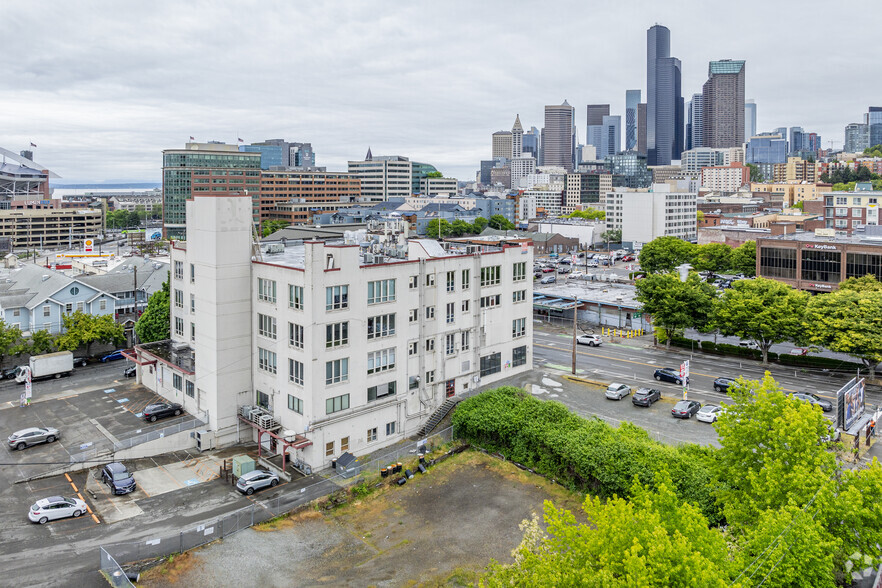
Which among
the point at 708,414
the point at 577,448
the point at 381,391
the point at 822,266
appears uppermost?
the point at 822,266

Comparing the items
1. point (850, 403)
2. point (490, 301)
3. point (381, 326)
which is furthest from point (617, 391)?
point (381, 326)

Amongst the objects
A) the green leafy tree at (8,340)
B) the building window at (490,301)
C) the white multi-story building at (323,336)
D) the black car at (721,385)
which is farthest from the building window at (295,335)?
the green leafy tree at (8,340)

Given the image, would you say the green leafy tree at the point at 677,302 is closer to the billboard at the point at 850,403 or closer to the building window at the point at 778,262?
the billboard at the point at 850,403

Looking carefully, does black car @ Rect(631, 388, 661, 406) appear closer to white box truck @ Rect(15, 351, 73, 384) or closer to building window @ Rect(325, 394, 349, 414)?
building window @ Rect(325, 394, 349, 414)

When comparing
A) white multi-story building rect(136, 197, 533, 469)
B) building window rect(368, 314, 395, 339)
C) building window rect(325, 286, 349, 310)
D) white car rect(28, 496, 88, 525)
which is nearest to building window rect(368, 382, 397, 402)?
white multi-story building rect(136, 197, 533, 469)

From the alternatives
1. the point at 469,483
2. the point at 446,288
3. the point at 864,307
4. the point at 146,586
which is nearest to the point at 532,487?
the point at 469,483

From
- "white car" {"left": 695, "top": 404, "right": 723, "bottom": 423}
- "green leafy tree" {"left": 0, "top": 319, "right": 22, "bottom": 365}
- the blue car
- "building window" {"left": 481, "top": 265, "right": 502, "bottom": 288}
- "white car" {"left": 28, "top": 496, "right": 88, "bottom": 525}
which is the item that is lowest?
"white car" {"left": 28, "top": 496, "right": 88, "bottom": 525}

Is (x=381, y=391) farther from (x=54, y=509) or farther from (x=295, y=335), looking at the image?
(x=54, y=509)
